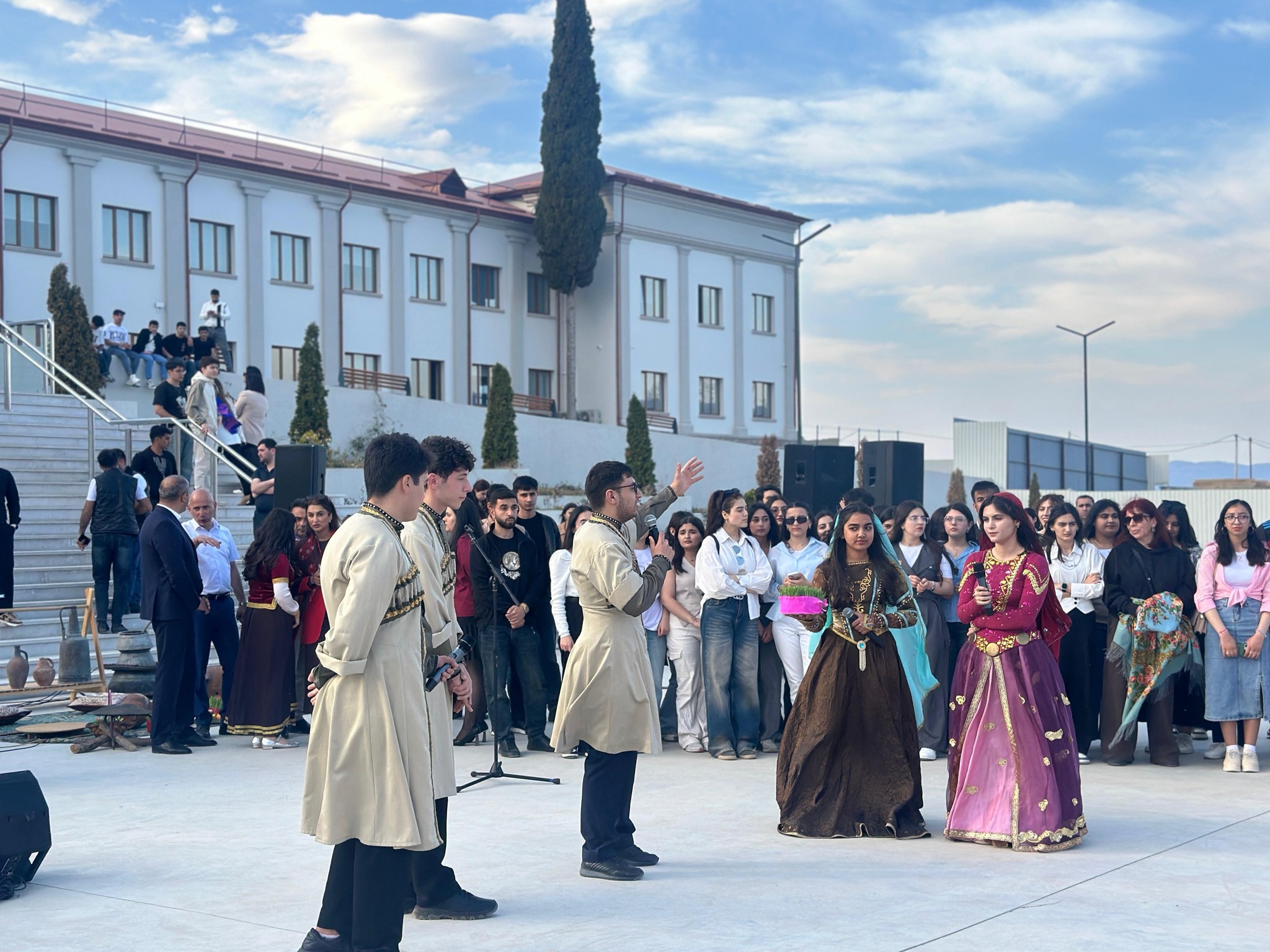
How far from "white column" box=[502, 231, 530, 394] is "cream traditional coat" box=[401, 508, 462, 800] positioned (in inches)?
1480

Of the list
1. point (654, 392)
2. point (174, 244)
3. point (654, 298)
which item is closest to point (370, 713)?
point (174, 244)

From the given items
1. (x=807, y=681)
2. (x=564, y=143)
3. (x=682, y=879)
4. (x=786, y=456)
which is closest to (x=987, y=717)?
(x=807, y=681)

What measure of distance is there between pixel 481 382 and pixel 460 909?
1463 inches

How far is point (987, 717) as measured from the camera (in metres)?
7.42

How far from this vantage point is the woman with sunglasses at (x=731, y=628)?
34.4 ft

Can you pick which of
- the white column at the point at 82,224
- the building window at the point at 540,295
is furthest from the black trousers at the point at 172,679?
the building window at the point at 540,295

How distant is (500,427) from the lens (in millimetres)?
34062

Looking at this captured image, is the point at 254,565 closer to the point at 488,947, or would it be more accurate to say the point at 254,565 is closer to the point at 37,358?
the point at 488,947

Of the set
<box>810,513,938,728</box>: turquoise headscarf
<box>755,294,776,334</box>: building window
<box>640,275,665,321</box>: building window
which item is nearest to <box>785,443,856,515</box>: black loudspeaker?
<box>810,513,938,728</box>: turquoise headscarf

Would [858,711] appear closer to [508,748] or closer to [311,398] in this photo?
[508,748]

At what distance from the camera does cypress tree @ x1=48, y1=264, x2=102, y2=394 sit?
26844 millimetres

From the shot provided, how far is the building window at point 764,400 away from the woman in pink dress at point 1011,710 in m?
41.2

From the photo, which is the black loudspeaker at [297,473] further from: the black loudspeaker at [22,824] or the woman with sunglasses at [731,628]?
the black loudspeaker at [22,824]

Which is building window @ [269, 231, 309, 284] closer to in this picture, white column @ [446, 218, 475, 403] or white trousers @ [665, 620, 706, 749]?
white column @ [446, 218, 475, 403]
